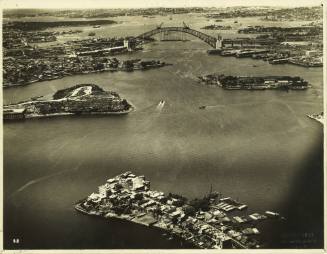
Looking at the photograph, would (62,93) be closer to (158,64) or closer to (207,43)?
(158,64)

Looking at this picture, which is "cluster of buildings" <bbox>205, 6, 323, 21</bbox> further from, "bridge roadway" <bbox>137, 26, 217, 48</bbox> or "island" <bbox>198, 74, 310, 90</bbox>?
"island" <bbox>198, 74, 310, 90</bbox>

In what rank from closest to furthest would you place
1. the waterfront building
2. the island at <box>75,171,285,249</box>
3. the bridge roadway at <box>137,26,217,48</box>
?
the island at <box>75,171,285,249</box>, the waterfront building, the bridge roadway at <box>137,26,217,48</box>

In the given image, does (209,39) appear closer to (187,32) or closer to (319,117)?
(187,32)

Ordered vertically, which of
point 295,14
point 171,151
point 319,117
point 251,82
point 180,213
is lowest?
point 180,213

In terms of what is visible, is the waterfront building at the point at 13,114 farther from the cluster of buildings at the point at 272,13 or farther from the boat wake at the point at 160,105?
the cluster of buildings at the point at 272,13

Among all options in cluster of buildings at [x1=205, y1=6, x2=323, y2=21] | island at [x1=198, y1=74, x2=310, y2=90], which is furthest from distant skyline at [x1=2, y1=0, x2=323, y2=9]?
island at [x1=198, y1=74, x2=310, y2=90]

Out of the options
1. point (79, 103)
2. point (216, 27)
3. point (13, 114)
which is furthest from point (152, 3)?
point (13, 114)

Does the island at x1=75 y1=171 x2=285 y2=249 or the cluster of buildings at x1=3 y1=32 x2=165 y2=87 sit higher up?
the cluster of buildings at x1=3 y1=32 x2=165 y2=87

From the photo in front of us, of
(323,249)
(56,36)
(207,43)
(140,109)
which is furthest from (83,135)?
(323,249)
